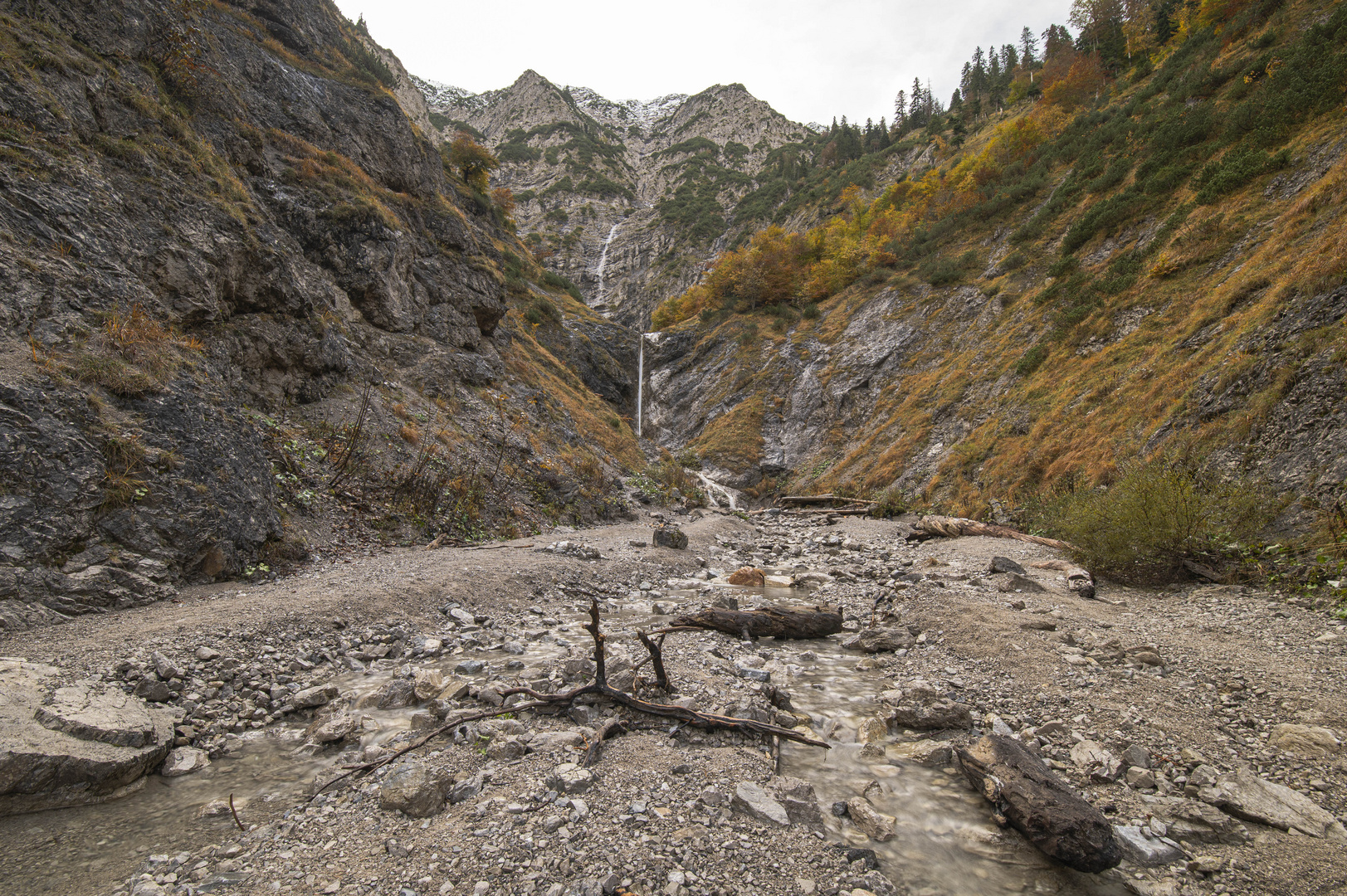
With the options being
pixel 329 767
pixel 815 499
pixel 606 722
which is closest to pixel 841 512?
pixel 815 499

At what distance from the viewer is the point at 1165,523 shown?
772 cm

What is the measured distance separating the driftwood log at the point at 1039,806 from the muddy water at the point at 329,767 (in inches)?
4.1

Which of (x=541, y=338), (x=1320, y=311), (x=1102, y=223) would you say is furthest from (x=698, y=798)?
(x=541, y=338)

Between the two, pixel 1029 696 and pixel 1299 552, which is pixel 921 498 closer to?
pixel 1299 552

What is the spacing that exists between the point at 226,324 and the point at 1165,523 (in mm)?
19440

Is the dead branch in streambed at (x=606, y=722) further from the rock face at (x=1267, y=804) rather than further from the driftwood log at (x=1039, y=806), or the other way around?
the rock face at (x=1267, y=804)

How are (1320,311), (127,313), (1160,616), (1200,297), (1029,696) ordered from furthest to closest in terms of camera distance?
1. (1200,297)
2. (1320,311)
3. (127,313)
4. (1160,616)
5. (1029,696)

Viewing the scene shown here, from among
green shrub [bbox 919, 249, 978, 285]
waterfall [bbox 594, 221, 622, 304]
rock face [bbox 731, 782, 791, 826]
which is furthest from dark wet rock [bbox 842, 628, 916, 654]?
waterfall [bbox 594, 221, 622, 304]

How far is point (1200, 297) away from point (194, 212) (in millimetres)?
28397

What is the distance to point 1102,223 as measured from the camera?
24.1m

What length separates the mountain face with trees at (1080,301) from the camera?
1080cm

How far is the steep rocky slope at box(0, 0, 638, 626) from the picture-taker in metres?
6.54

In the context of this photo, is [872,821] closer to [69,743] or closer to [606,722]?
[606,722]

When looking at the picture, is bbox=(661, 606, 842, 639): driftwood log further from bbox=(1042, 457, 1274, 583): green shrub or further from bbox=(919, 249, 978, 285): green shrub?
bbox=(919, 249, 978, 285): green shrub
